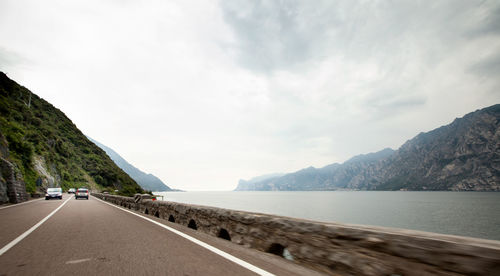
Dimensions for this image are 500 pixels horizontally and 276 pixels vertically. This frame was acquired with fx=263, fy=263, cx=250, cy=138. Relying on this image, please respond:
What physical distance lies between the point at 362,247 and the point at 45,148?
256 ft

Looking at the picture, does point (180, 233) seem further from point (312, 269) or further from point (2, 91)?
point (2, 91)

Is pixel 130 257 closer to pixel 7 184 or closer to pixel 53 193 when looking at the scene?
pixel 7 184

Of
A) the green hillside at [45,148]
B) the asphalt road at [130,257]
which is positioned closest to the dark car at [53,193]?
the green hillside at [45,148]

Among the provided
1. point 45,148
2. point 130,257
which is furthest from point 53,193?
point 45,148

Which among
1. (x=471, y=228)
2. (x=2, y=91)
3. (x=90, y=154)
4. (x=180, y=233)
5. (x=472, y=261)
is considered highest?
(x=2, y=91)

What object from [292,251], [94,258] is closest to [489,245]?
[292,251]

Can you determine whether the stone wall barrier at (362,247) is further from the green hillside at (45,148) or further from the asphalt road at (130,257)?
the green hillside at (45,148)

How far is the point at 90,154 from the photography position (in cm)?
9388

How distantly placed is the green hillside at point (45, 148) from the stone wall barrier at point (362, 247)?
115 feet

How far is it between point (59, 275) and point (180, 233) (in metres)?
3.76

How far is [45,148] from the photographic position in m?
62.8

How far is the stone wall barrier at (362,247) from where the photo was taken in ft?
7.77

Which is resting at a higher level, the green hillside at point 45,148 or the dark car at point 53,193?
the green hillside at point 45,148

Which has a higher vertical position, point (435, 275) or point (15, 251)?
point (435, 275)
